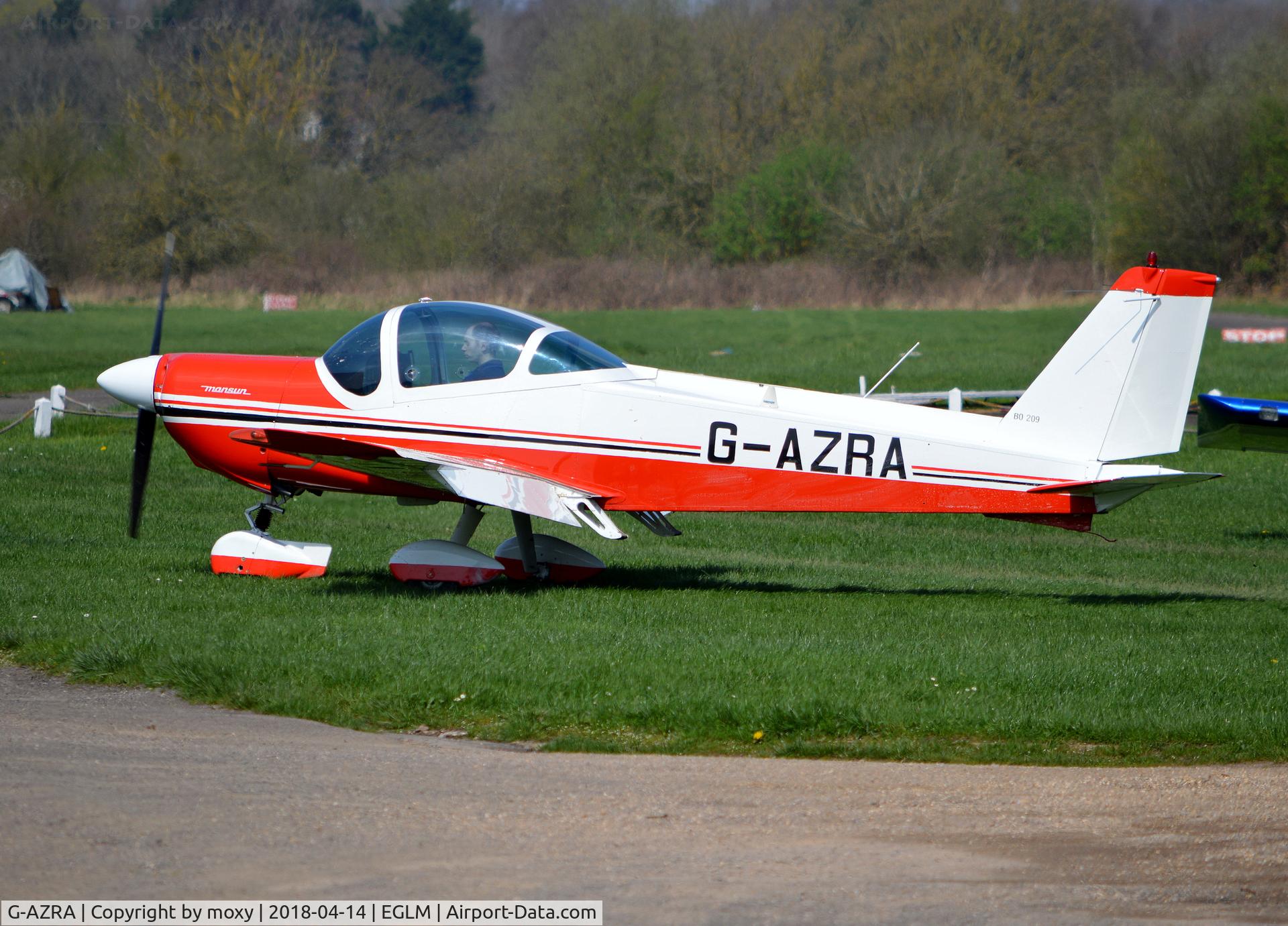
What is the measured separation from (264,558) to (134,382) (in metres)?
1.82

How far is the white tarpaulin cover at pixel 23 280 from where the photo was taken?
1759 inches

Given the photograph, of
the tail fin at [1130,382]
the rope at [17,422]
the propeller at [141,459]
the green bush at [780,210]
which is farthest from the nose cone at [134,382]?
the green bush at [780,210]

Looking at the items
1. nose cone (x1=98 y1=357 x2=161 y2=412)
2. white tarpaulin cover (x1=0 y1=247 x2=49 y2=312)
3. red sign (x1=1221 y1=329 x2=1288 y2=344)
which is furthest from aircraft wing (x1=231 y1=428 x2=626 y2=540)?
white tarpaulin cover (x1=0 y1=247 x2=49 y2=312)

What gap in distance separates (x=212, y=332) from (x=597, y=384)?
30583 millimetres

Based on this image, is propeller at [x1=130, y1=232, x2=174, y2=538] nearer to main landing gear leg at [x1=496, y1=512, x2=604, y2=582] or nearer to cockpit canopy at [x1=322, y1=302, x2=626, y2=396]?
cockpit canopy at [x1=322, y1=302, x2=626, y2=396]

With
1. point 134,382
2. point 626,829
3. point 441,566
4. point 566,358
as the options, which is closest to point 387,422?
point 441,566

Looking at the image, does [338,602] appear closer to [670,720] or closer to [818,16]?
[670,720]

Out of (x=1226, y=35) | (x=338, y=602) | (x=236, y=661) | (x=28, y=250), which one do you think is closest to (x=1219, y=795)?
(x=236, y=661)

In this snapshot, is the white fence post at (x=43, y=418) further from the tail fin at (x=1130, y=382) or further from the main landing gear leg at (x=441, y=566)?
the tail fin at (x=1130, y=382)

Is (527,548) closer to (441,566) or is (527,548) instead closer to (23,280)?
(441,566)

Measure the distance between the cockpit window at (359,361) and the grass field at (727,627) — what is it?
5.28 feet

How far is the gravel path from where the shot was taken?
15.9 feet

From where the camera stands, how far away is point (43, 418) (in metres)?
20.1

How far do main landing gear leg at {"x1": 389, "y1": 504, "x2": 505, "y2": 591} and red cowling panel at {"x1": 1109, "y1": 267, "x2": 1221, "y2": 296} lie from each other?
5.34 metres
